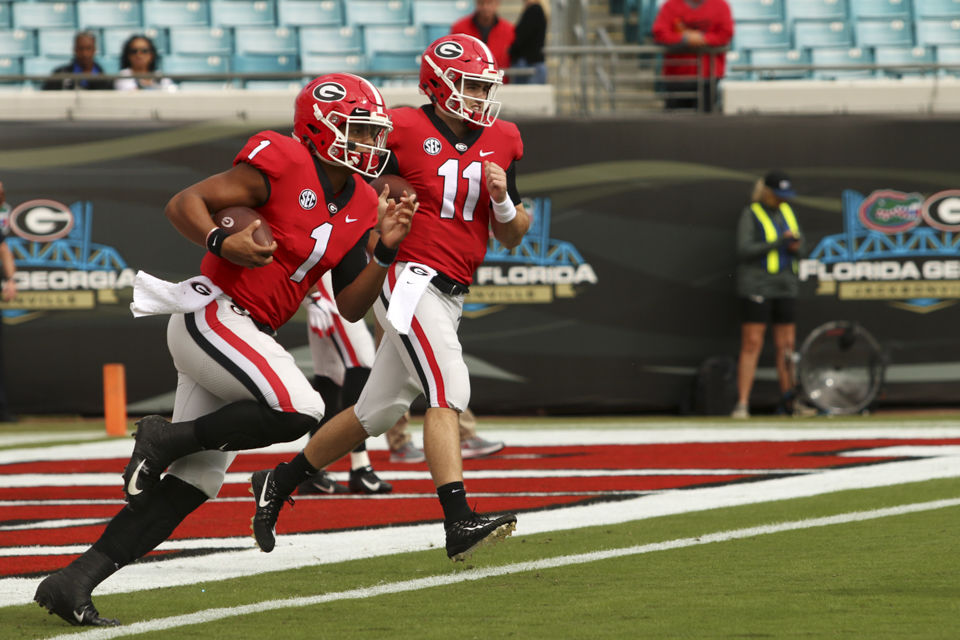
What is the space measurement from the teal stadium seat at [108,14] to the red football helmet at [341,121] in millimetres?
9527

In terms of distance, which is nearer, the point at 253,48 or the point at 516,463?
the point at 516,463

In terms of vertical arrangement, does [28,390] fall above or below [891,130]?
below

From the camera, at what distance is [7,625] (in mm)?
4121

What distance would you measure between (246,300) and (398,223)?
56 cm

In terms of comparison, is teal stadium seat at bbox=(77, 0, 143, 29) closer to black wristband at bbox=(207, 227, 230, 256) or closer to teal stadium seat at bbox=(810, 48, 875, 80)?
teal stadium seat at bbox=(810, 48, 875, 80)

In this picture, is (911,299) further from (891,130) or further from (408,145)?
(408,145)

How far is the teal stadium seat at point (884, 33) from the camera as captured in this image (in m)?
13.5

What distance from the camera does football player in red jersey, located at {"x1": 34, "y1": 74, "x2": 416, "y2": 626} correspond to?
4262 mm

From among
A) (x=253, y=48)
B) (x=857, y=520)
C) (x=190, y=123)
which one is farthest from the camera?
(x=253, y=48)

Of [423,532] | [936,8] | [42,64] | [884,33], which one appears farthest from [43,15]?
[423,532]

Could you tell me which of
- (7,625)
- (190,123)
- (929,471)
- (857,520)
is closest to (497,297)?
(190,123)

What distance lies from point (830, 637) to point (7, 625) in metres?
2.19

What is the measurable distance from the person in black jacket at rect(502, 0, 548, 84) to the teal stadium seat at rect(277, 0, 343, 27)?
248 centimetres

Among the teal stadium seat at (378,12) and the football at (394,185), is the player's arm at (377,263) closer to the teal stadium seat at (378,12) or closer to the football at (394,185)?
the football at (394,185)
